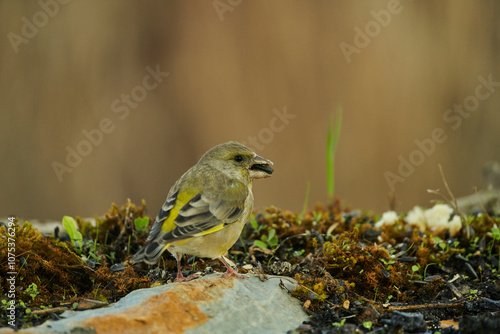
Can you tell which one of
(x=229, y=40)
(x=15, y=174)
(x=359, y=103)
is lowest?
(x=15, y=174)

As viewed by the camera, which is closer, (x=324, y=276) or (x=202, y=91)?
(x=324, y=276)

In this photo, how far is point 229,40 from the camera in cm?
852

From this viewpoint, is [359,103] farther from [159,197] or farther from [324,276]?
[324,276]

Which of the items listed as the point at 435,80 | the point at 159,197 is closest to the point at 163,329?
the point at 159,197

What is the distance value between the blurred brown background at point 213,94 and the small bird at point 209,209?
3876 millimetres

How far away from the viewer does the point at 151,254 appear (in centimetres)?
361

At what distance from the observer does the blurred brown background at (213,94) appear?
824 centimetres

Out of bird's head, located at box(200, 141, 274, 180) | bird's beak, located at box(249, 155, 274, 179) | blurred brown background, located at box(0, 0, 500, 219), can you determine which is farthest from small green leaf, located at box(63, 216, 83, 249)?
blurred brown background, located at box(0, 0, 500, 219)

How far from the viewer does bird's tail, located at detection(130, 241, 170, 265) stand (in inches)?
141

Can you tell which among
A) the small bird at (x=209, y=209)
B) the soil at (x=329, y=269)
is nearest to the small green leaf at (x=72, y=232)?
the soil at (x=329, y=269)

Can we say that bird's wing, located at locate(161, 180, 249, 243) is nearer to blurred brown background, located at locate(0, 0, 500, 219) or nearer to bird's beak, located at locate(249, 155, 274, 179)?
bird's beak, located at locate(249, 155, 274, 179)

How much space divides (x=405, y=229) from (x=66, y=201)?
5152 mm

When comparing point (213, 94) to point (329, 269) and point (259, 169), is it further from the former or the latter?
point (329, 269)

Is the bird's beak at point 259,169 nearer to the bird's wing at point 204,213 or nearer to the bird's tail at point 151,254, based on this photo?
the bird's wing at point 204,213
